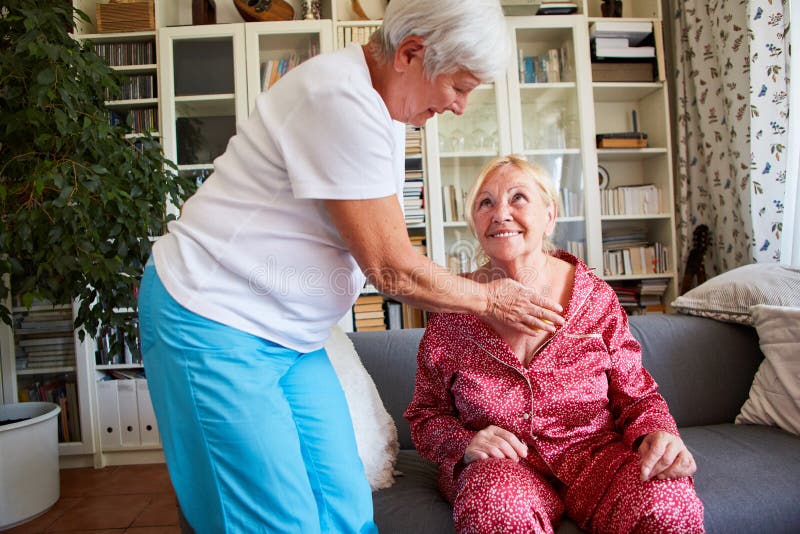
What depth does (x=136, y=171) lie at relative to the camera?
207cm

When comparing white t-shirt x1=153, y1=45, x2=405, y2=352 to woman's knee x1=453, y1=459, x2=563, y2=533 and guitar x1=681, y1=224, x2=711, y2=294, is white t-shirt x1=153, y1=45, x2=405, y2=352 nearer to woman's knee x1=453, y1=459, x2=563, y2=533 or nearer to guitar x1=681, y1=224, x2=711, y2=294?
woman's knee x1=453, y1=459, x2=563, y2=533

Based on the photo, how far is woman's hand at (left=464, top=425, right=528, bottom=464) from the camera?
110 centimetres

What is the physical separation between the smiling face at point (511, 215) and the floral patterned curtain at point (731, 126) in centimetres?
152

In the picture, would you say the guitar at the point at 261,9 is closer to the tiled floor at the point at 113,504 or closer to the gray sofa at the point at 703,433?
the gray sofa at the point at 703,433

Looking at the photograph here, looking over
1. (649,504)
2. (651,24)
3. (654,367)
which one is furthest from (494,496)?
(651,24)

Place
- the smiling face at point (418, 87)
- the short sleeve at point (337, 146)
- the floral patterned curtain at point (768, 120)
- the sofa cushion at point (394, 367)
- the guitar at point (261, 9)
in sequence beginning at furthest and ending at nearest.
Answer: the guitar at point (261, 9) < the floral patterned curtain at point (768, 120) < the sofa cushion at point (394, 367) < the smiling face at point (418, 87) < the short sleeve at point (337, 146)

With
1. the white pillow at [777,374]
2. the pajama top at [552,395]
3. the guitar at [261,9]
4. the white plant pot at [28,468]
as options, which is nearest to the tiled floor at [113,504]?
the white plant pot at [28,468]

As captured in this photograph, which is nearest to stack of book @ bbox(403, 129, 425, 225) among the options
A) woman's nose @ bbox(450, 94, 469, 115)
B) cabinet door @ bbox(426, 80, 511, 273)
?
cabinet door @ bbox(426, 80, 511, 273)

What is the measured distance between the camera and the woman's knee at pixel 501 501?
3.25ft

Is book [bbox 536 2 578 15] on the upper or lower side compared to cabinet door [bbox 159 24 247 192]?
upper

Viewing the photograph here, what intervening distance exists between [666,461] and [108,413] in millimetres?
2739

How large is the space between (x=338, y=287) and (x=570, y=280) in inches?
28.1

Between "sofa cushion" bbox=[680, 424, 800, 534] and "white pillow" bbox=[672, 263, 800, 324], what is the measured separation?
1.23ft

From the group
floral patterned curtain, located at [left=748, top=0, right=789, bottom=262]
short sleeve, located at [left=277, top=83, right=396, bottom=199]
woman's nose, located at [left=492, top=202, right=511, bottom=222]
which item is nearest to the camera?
short sleeve, located at [left=277, top=83, right=396, bottom=199]
